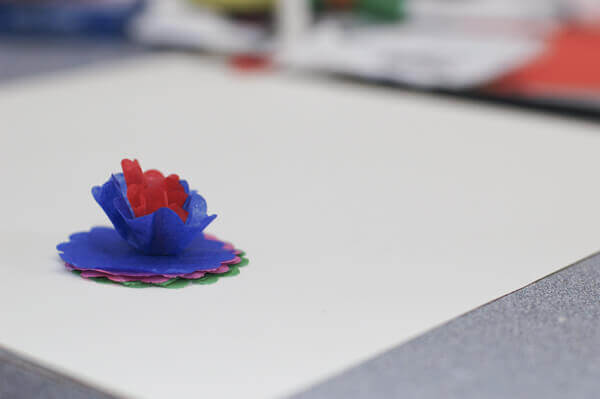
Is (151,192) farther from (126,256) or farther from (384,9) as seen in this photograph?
(384,9)

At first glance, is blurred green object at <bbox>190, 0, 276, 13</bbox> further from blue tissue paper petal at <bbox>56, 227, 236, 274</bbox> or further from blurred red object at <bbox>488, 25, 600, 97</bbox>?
blue tissue paper petal at <bbox>56, 227, 236, 274</bbox>

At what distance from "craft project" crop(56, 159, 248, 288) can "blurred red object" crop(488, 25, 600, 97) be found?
1.06m

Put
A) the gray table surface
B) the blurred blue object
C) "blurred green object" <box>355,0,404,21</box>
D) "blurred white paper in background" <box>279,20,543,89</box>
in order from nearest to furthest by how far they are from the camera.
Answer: the gray table surface, "blurred white paper in background" <box>279,20,543,89</box>, "blurred green object" <box>355,0,404,21</box>, the blurred blue object

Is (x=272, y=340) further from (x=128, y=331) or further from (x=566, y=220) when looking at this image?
(x=566, y=220)

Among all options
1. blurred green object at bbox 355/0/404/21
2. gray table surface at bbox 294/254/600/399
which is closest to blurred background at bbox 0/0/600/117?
blurred green object at bbox 355/0/404/21

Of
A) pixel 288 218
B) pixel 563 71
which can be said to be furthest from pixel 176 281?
Answer: pixel 563 71

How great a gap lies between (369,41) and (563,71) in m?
0.48

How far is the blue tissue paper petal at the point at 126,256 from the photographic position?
0.96m

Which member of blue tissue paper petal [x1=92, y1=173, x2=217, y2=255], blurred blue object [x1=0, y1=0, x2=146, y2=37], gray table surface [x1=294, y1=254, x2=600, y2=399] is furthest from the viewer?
blurred blue object [x1=0, y1=0, x2=146, y2=37]

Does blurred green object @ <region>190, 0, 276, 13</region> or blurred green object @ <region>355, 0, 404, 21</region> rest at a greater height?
blurred green object @ <region>190, 0, 276, 13</region>

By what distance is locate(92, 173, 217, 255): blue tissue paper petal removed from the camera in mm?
941

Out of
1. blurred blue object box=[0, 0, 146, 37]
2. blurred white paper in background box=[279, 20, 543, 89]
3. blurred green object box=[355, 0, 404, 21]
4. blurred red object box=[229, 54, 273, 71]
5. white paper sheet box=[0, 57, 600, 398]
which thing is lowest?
white paper sheet box=[0, 57, 600, 398]

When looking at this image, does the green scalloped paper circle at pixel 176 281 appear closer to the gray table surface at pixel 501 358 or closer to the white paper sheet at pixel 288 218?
the white paper sheet at pixel 288 218

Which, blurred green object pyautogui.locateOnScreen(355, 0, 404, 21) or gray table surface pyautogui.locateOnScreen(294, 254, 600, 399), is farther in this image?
blurred green object pyautogui.locateOnScreen(355, 0, 404, 21)
